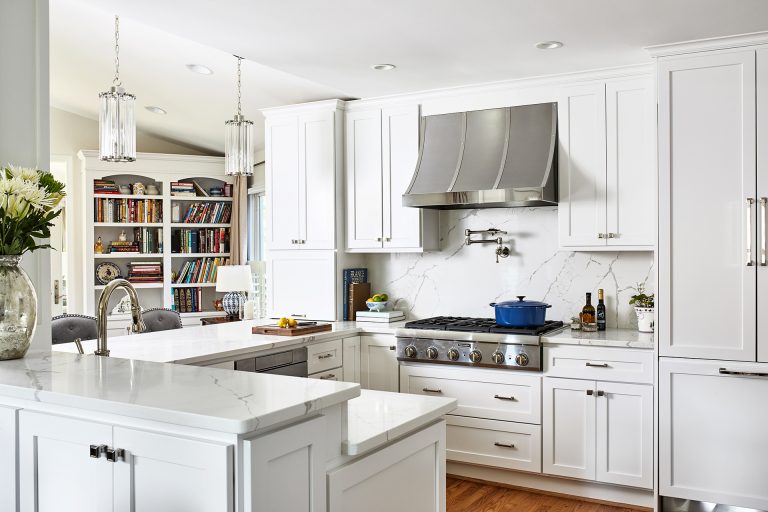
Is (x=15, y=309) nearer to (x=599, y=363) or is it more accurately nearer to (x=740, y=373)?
(x=599, y=363)

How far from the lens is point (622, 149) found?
4066 millimetres

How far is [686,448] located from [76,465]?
3.06 metres

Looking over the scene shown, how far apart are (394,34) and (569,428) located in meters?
2.37

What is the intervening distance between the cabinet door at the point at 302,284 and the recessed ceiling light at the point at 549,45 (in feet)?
6.68

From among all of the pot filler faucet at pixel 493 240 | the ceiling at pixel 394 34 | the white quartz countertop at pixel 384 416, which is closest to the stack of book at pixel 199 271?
the ceiling at pixel 394 34

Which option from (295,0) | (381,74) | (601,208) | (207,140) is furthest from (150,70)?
(601,208)

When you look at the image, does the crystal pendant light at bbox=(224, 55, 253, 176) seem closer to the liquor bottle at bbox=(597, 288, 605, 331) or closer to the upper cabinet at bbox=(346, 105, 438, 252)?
the upper cabinet at bbox=(346, 105, 438, 252)

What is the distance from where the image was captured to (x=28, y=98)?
2297 millimetres

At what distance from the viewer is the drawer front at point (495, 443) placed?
13.3 ft

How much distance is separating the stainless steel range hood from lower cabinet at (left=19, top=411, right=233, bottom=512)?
2.91 meters

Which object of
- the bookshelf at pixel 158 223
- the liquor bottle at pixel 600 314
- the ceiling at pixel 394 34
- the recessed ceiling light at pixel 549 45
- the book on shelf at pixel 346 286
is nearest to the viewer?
the ceiling at pixel 394 34

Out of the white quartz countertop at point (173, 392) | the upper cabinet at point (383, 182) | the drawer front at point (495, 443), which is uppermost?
the upper cabinet at point (383, 182)

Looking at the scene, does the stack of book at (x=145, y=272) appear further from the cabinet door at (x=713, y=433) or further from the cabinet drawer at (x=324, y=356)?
the cabinet door at (x=713, y=433)

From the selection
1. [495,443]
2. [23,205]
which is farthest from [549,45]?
[23,205]
